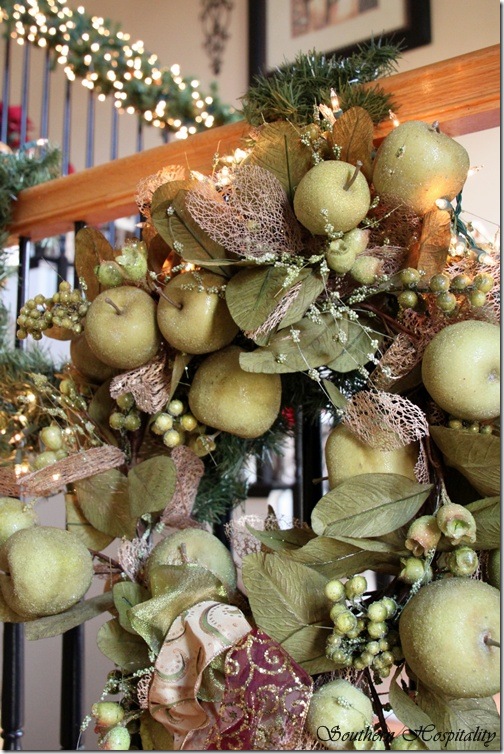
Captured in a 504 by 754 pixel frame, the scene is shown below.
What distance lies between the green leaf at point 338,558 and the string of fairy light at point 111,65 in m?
0.99

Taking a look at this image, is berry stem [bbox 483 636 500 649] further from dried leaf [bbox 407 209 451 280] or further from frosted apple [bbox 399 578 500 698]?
dried leaf [bbox 407 209 451 280]

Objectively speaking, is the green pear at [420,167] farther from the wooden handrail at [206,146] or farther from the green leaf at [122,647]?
the green leaf at [122,647]

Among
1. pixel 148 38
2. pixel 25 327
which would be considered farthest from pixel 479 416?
pixel 148 38

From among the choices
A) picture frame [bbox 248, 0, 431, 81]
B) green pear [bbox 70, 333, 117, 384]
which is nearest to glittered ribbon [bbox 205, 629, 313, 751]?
green pear [bbox 70, 333, 117, 384]

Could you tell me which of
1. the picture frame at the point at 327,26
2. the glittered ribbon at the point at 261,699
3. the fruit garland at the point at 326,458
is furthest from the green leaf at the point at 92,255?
the picture frame at the point at 327,26

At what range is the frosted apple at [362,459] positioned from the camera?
1.76ft

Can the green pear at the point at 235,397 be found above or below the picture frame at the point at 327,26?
below

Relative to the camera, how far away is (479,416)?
0.49 m

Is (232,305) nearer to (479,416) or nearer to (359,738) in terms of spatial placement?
(479,416)

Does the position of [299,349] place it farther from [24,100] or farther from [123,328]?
[24,100]

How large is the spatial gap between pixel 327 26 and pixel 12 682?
2.61 meters

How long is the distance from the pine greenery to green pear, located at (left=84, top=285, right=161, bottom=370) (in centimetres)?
20

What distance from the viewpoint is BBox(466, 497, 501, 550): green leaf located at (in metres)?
0.48

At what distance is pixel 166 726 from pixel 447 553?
0.25 meters
